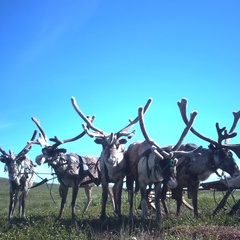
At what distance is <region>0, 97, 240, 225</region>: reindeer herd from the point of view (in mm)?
10312

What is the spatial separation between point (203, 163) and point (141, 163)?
1909 millimetres

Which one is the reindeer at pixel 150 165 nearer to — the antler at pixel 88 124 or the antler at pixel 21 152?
the antler at pixel 88 124

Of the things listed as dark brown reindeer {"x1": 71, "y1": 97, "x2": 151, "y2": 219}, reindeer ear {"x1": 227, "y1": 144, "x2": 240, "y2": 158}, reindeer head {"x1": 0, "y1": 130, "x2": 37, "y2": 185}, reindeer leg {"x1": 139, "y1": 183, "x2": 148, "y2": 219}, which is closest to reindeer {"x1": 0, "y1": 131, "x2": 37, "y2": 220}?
reindeer head {"x1": 0, "y1": 130, "x2": 37, "y2": 185}

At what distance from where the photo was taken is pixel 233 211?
10.7 metres

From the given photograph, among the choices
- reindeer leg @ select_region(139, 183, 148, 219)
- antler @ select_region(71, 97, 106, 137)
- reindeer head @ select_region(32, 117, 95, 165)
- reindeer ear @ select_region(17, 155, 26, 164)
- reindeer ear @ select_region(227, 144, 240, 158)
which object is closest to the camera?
reindeer leg @ select_region(139, 183, 148, 219)

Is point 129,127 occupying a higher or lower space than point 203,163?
higher

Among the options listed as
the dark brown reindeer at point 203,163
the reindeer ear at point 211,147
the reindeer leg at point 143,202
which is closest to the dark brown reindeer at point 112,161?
the reindeer leg at point 143,202

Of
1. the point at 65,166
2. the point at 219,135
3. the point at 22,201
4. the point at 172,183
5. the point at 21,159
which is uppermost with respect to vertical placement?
the point at 219,135

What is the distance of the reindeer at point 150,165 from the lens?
9811mm

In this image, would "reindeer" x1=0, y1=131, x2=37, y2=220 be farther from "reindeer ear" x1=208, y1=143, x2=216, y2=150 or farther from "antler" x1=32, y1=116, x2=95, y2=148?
"reindeer ear" x1=208, y1=143, x2=216, y2=150

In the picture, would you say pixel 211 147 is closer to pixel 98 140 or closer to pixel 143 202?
pixel 143 202

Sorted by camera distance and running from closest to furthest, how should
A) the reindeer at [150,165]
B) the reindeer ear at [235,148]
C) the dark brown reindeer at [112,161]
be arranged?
the reindeer at [150,165], the dark brown reindeer at [112,161], the reindeer ear at [235,148]

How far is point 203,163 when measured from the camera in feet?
37.1

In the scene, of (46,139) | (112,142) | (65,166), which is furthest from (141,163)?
(46,139)
